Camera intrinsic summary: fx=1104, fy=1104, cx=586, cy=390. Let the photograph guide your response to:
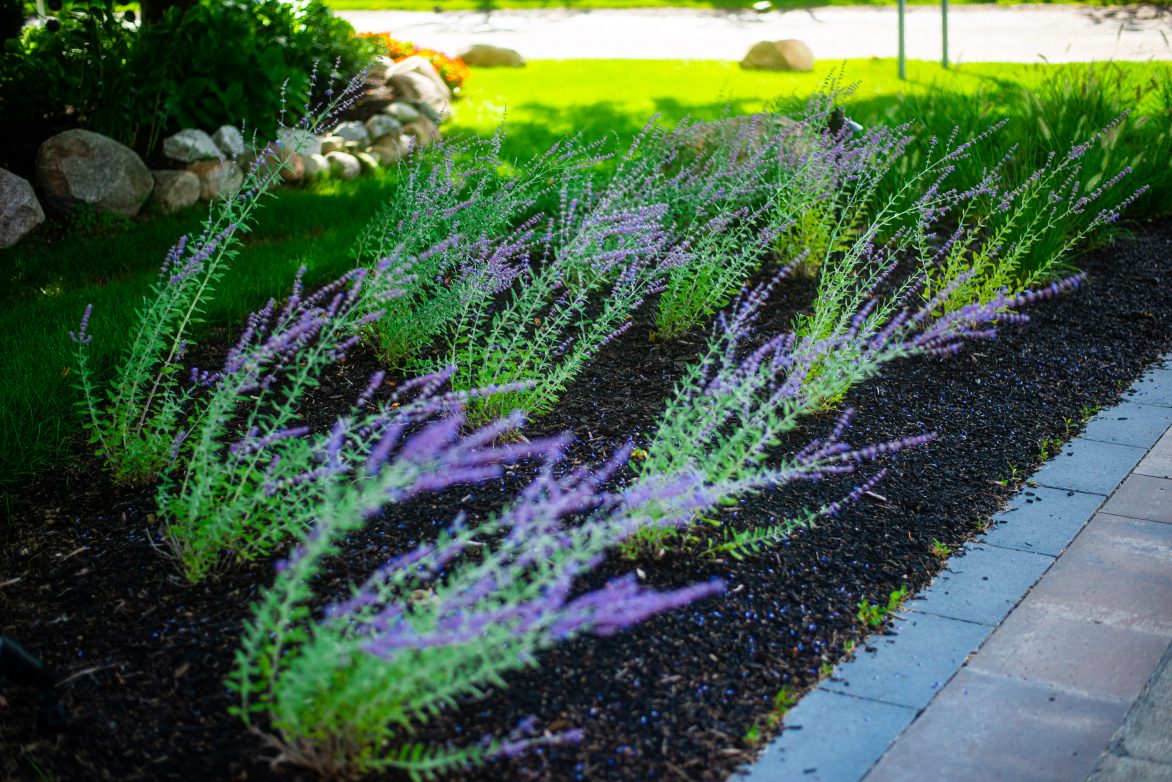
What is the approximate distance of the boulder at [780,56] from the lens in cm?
1315

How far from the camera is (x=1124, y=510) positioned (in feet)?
12.9

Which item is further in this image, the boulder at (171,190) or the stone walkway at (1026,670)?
the boulder at (171,190)

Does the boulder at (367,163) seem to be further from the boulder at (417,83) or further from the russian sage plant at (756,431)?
the russian sage plant at (756,431)

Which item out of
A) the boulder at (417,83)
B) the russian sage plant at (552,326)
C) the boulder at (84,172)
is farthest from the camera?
the boulder at (417,83)

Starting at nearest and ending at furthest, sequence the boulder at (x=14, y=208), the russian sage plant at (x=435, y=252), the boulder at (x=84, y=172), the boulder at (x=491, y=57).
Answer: the russian sage plant at (x=435, y=252), the boulder at (x=14, y=208), the boulder at (x=84, y=172), the boulder at (x=491, y=57)

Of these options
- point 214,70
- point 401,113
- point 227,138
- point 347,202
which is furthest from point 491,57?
point 347,202

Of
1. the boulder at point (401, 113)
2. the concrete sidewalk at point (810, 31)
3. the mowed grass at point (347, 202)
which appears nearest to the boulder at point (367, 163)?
the mowed grass at point (347, 202)

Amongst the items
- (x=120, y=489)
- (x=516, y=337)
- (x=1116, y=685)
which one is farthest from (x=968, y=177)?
(x=120, y=489)

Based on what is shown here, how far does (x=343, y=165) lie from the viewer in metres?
8.48

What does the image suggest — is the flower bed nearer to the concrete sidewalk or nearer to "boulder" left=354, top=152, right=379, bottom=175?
"boulder" left=354, top=152, right=379, bottom=175

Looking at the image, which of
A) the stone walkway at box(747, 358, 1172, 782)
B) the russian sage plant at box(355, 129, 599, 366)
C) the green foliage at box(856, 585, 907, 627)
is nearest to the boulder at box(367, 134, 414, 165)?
the russian sage plant at box(355, 129, 599, 366)

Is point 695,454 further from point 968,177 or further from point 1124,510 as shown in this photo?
point 968,177

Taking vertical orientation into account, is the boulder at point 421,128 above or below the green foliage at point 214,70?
below

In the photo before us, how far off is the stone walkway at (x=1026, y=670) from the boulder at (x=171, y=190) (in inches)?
224
